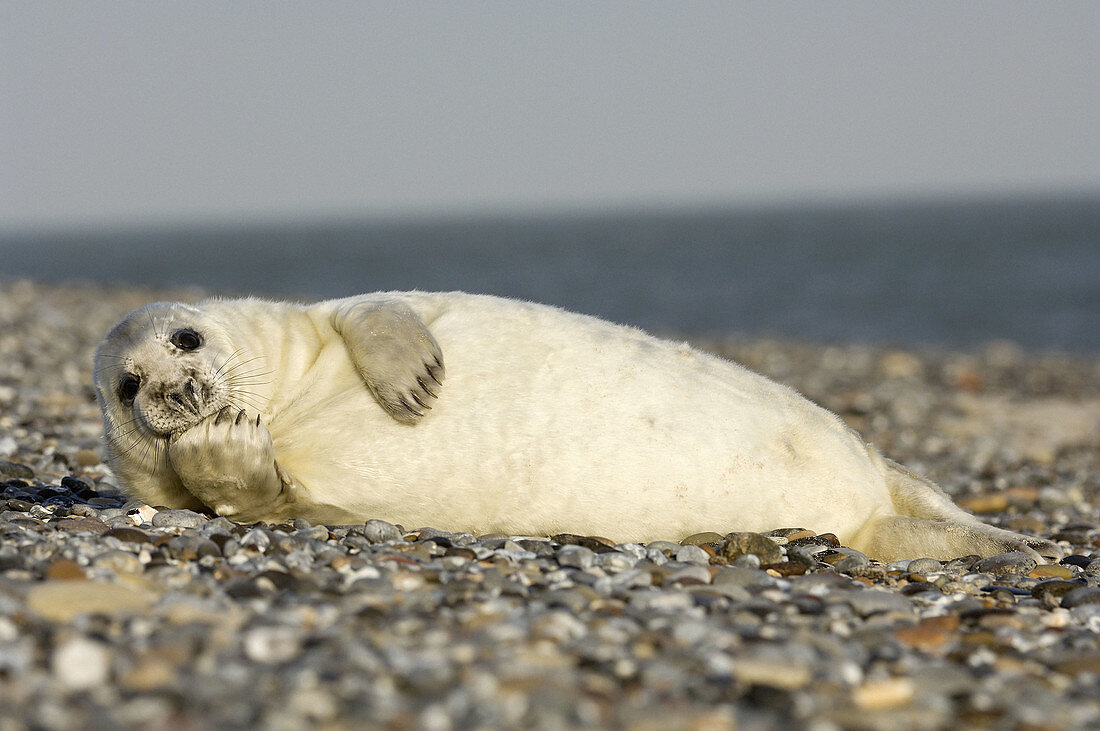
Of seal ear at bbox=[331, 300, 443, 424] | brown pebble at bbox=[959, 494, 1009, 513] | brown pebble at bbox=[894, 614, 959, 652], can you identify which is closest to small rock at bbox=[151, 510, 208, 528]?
seal ear at bbox=[331, 300, 443, 424]

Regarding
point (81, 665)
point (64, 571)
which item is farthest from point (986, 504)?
point (81, 665)

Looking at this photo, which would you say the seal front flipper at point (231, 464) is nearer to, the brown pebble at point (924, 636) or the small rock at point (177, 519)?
the small rock at point (177, 519)

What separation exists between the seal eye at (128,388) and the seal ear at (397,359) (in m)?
0.92

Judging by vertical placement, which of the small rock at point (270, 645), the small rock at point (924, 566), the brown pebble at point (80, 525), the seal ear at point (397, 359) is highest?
the seal ear at point (397, 359)

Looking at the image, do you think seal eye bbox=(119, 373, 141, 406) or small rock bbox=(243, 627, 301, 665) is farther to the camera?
seal eye bbox=(119, 373, 141, 406)

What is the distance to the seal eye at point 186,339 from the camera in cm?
469

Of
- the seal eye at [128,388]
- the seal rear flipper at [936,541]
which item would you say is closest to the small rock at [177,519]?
the seal eye at [128,388]

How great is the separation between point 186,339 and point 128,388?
1.06ft

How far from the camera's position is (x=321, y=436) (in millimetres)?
4676

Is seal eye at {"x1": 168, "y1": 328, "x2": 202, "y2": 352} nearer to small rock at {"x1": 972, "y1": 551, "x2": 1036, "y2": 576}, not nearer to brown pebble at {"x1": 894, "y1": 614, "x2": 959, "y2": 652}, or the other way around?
brown pebble at {"x1": 894, "y1": 614, "x2": 959, "y2": 652}

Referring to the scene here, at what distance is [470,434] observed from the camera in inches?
182

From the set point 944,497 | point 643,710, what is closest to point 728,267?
point 944,497

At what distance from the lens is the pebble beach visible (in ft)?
8.22

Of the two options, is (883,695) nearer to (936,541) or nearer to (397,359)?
(936,541)
